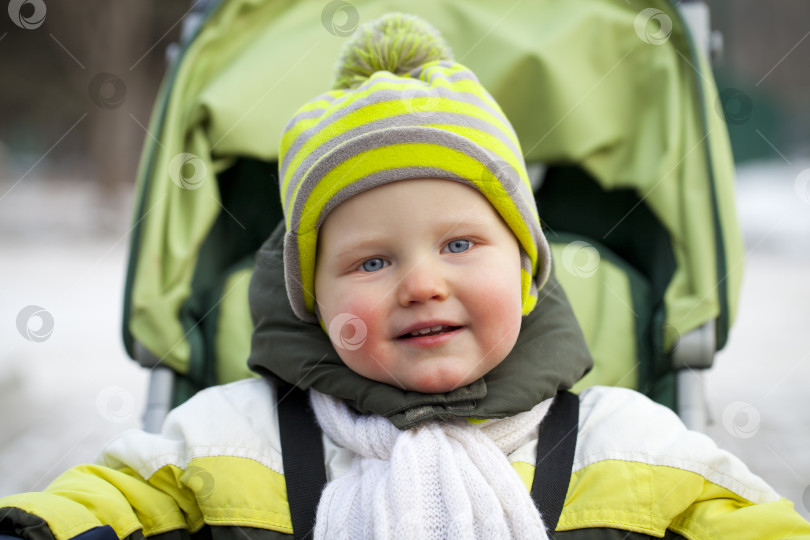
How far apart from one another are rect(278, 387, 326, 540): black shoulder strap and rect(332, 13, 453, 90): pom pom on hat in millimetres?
530

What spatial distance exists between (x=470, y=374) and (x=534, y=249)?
0.75ft

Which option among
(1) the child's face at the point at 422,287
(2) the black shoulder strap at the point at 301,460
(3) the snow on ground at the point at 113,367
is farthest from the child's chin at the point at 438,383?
(3) the snow on ground at the point at 113,367

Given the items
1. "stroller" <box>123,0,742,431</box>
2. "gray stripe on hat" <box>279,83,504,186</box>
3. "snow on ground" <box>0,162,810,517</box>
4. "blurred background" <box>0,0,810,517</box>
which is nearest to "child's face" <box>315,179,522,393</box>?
"gray stripe on hat" <box>279,83,504,186</box>

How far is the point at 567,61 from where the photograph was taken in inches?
62.6

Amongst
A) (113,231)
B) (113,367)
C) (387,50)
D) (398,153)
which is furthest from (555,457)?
(113,231)

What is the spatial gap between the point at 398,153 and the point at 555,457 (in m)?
0.49

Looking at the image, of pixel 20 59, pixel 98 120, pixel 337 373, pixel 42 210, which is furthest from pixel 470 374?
pixel 20 59

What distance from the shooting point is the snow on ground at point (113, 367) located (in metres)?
2.44

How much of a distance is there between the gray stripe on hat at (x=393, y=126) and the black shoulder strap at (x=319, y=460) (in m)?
0.35

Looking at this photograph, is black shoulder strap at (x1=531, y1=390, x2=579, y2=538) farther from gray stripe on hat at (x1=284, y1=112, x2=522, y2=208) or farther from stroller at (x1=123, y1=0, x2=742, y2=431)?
gray stripe on hat at (x1=284, y1=112, x2=522, y2=208)

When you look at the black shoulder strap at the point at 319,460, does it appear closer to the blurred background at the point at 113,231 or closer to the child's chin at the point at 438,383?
the child's chin at the point at 438,383

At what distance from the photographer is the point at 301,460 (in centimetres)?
109

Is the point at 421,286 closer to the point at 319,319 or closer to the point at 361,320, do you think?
the point at 361,320

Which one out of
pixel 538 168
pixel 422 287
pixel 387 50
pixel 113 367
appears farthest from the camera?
pixel 113 367
